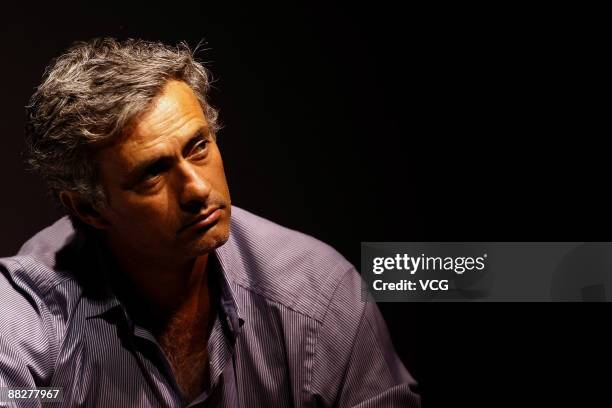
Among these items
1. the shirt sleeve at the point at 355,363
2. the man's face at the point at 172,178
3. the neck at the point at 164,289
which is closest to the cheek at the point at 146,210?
the man's face at the point at 172,178

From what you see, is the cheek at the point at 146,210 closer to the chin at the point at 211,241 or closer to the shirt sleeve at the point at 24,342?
the chin at the point at 211,241

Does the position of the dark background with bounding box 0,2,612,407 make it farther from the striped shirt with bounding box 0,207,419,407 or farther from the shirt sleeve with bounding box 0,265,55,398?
the shirt sleeve with bounding box 0,265,55,398

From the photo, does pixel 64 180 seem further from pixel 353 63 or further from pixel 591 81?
pixel 591 81

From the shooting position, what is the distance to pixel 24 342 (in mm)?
1657

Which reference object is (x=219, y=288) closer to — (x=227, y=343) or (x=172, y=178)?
(x=227, y=343)

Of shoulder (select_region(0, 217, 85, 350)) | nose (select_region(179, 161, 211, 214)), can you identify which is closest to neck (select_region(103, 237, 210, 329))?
shoulder (select_region(0, 217, 85, 350))

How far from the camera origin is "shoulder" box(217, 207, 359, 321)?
1.72 m

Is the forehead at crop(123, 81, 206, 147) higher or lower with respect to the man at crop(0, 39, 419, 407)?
higher

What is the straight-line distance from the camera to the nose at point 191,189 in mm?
1568

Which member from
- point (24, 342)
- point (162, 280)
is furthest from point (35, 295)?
point (162, 280)

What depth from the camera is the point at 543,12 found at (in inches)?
63.6

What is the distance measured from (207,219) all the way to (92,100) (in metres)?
0.28

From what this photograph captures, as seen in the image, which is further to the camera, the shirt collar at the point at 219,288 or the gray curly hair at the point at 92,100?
the shirt collar at the point at 219,288

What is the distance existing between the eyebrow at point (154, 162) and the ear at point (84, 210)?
0.14m
